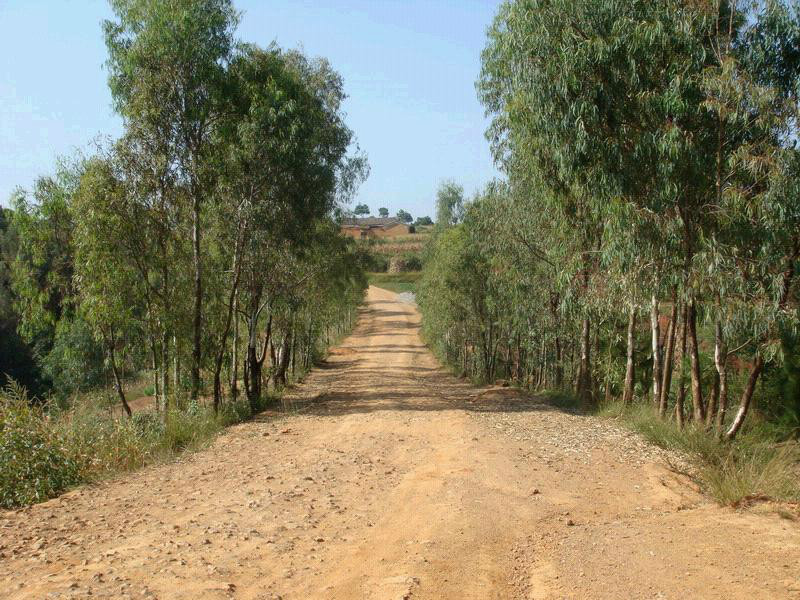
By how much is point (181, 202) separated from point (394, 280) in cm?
9384

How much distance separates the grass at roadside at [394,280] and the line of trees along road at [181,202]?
84.8 metres

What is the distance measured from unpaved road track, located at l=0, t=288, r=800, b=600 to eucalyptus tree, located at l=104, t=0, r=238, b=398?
7.07 meters

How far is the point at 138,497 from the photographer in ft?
30.1

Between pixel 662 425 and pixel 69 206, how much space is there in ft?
44.7

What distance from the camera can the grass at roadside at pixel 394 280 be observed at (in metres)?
106

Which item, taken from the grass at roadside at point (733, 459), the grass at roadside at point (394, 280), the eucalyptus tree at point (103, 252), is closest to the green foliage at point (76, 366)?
the eucalyptus tree at point (103, 252)

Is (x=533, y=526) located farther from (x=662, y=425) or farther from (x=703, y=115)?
(x=703, y=115)

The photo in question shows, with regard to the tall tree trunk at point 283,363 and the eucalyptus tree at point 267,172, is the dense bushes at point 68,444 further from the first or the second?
the tall tree trunk at point 283,363

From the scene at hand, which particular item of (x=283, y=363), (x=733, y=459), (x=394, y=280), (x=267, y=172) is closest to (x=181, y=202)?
(x=267, y=172)

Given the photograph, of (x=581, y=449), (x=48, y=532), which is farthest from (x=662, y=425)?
(x=48, y=532)

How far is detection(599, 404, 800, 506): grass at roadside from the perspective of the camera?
7.85 meters

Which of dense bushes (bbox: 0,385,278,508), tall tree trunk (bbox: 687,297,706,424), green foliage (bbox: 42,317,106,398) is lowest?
green foliage (bbox: 42,317,106,398)

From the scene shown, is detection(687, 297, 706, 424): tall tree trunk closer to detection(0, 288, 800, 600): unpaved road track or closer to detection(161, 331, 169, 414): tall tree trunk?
detection(0, 288, 800, 600): unpaved road track

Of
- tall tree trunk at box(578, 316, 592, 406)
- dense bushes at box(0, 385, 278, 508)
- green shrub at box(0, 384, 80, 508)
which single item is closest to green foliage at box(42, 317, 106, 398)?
dense bushes at box(0, 385, 278, 508)
